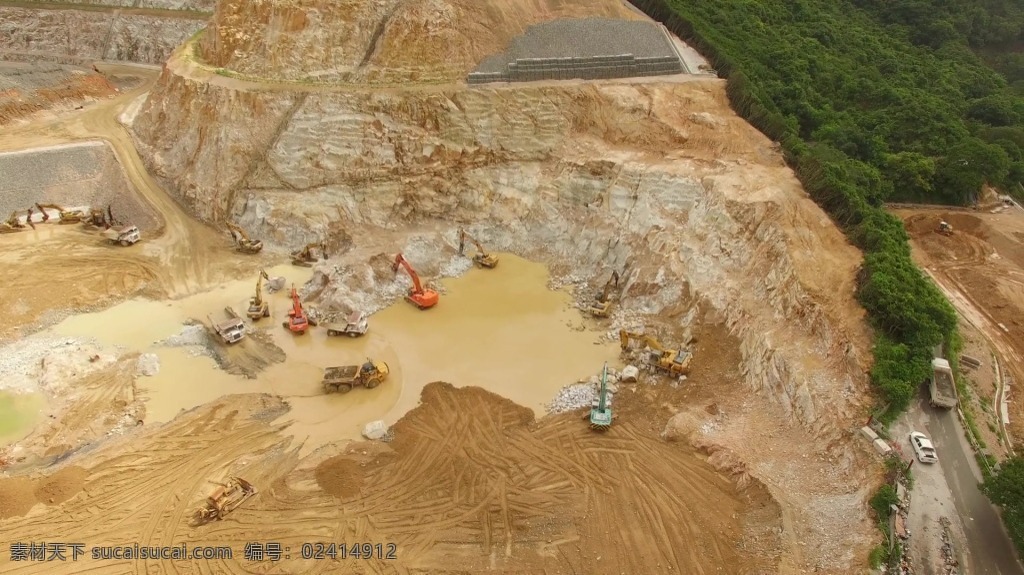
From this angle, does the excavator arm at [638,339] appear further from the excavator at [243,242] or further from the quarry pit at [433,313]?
the excavator at [243,242]

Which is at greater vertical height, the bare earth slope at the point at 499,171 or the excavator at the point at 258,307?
the bare earth slope at the point at 499,171

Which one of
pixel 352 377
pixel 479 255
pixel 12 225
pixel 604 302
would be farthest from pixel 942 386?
pixel 12 225

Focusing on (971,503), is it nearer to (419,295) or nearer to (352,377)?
(352,377)

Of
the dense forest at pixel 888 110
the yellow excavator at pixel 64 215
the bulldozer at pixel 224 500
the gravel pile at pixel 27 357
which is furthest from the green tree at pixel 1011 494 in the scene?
the yellow excavator at pixel 64 215

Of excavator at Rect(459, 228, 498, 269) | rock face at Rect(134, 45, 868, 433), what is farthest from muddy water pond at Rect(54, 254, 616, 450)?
rock face at Rect(134, 45, 868, 433)

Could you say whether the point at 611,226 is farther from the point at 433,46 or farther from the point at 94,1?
the point at 94,1

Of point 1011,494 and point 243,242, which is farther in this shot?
point 243,242

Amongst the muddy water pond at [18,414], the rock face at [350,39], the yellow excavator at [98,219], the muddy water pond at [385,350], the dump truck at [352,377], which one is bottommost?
the muddy water pond at [385,350]
